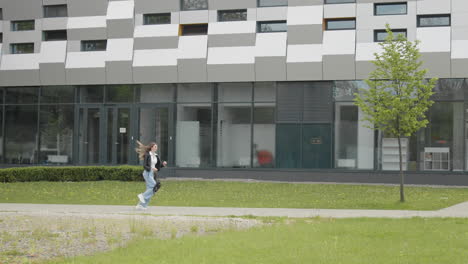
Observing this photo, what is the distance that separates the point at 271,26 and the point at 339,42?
3480 millimetres

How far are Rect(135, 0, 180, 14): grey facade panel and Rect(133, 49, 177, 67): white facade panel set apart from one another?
210cm

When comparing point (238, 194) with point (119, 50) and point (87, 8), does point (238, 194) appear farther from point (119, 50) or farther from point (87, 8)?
point (87, 8)

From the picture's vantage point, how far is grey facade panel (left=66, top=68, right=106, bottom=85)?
32.8m

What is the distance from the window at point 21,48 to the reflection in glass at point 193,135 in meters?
9.15

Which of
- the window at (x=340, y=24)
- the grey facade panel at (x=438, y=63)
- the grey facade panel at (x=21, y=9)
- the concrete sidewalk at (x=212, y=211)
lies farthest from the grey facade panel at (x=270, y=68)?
the concrete sidewalk at (x=212, y=211)

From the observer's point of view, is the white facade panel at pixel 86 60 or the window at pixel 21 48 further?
the window at pixel 21 48

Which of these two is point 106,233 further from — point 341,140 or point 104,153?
point 104,153

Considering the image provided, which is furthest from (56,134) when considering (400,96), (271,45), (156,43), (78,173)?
(400,96)

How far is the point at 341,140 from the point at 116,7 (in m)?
13.5

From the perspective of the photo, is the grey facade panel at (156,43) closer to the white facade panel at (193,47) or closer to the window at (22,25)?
the white facade panel at (193,47)

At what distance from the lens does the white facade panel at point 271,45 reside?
30.3 metres

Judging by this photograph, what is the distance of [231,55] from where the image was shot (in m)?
31.0

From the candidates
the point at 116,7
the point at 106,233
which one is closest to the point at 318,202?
the point at 106,233

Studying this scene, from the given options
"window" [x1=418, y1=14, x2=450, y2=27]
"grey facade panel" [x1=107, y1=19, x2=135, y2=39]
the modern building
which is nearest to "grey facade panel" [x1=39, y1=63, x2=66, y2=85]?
the modern building
